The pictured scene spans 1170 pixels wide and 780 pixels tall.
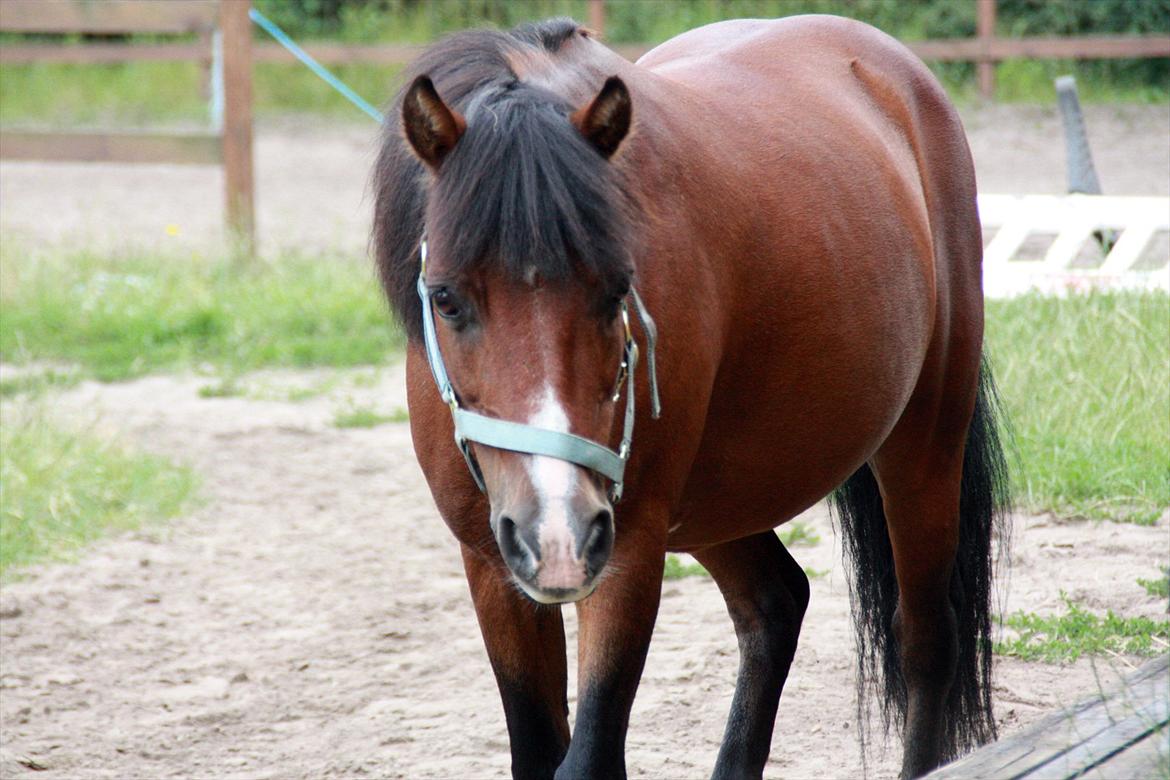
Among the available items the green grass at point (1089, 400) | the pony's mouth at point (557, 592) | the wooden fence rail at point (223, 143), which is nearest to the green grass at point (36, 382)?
the wooden fence rail at point (223, 143)

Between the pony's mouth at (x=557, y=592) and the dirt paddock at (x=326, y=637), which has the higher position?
the pony's mouth at (x=557, y=592)

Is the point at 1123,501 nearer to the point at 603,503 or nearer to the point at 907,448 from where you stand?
the point at 907,448

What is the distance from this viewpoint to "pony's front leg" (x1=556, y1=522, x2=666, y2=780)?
2184 mm

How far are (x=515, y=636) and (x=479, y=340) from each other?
620 mm

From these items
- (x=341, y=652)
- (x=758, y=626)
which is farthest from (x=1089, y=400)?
(x=341, y=652)

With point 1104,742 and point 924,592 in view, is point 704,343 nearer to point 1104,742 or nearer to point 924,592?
point 1104,742

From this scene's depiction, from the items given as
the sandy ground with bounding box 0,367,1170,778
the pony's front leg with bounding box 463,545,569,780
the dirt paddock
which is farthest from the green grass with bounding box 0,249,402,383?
Answer: the pony's front leg with bounding box 463,545,569,780

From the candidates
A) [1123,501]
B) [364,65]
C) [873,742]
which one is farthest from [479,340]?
[364,65]

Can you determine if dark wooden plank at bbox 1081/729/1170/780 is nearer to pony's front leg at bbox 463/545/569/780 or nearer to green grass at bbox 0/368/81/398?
pony's front leg at bbox 463/545/569/780

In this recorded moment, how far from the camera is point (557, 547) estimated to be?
176 centimetres

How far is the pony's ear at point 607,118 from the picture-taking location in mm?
1941

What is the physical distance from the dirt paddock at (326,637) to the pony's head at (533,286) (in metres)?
0.67

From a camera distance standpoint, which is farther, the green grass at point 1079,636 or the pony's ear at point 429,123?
the green grass at point 1079,636

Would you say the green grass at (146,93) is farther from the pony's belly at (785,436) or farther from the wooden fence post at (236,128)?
the pony's belly at (785,436)
